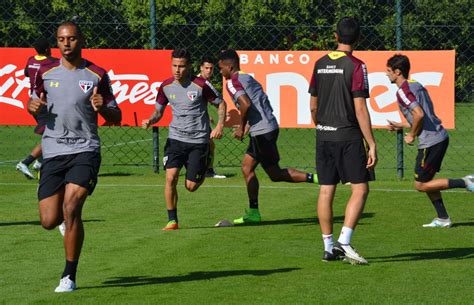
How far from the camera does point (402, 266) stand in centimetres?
998

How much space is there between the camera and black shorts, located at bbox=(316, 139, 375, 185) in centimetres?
1002

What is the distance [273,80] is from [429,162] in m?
5.58

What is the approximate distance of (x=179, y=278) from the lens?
9.41 m

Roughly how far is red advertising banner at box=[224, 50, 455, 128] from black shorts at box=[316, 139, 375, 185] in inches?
296

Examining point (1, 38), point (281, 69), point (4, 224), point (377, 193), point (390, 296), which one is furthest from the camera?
point (1, 38)

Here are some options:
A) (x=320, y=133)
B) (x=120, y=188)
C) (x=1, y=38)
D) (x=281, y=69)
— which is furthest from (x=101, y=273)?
(x=1, y=38)

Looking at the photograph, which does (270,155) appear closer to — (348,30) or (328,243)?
(328,243)

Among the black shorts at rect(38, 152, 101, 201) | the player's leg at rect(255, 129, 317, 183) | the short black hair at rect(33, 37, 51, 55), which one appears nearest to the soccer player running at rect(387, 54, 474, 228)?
the player's leg at rect(255, 129, 317, 183)

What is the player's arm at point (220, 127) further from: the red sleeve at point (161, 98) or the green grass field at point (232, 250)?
the green grass field at point (232, 250)

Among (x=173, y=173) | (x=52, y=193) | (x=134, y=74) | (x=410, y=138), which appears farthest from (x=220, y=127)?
(x=134, y=74)

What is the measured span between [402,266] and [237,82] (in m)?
4.13

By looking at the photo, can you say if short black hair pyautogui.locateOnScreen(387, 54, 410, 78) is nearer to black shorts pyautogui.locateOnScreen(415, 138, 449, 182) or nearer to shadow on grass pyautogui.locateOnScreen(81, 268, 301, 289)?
black shorts pyautogui.locateOnScreen(415, 138, 449, 182)

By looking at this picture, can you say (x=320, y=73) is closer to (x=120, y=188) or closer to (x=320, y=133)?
(x=320, y=133)

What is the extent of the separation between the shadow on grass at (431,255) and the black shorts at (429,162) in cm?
189
